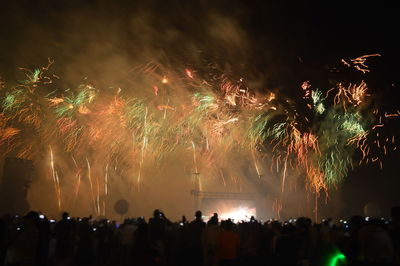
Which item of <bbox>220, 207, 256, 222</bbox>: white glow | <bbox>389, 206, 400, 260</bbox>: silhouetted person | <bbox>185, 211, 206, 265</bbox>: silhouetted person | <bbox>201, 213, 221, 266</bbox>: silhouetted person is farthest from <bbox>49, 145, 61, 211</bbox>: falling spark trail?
<bbox>389, 206, 400, 260</bbox>: silhouetted person

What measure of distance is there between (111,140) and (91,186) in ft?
21.3

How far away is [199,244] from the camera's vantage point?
9.40 metres

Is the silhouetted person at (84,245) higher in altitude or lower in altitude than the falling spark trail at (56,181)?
lower

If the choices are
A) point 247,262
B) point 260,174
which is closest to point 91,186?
point 260,174

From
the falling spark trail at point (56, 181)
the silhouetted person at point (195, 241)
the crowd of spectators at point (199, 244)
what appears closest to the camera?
the crowd of spectators at point (199, 244)

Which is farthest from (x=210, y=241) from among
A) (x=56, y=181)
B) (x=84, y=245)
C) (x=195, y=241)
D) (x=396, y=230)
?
(x=56, y=181)

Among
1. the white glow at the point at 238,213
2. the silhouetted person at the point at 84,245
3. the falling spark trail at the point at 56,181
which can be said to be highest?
the falling spark trail at the point at 56,181

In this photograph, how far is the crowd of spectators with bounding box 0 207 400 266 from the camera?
496cm

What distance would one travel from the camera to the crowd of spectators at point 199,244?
16.3ft

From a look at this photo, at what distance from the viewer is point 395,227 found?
557cm

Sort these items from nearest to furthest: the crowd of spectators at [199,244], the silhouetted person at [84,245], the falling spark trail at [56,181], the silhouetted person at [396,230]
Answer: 1. the crowd of spectators at [199,244]
2. the silhouetted person at [396,230]
3. the silhouetted person at [84,245]
4. the falling spark trail at [56,181]

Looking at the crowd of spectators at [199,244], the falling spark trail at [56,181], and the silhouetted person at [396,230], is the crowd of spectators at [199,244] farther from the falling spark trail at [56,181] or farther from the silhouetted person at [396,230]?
the falling spark trail at [56,181]

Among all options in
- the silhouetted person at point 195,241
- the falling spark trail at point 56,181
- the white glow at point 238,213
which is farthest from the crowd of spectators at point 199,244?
the falling spark trail at point 56,181

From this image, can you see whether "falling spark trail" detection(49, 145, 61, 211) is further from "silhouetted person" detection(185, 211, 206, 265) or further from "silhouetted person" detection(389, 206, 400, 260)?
"silhouetted person" detection(389, 206, 400, 260)
